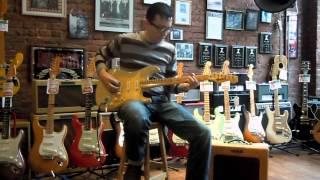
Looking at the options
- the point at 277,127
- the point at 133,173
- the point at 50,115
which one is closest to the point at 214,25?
the point at 277,127

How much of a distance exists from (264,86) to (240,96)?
39 cm

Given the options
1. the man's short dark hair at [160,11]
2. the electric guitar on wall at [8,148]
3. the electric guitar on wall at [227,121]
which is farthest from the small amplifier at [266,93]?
the electric guitar on wall at [8,148]

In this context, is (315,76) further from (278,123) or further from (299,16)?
(278,123)

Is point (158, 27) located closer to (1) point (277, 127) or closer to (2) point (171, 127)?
(2) point (171, 127)

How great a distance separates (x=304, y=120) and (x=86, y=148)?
98.8 inches

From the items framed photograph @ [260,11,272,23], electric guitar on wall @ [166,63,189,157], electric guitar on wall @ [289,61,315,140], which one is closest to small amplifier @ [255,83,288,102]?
electric guitar on wall @ [289,61,315,140]

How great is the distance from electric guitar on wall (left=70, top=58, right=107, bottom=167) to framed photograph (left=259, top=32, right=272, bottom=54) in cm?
251

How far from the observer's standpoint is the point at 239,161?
→ 94.3 inches

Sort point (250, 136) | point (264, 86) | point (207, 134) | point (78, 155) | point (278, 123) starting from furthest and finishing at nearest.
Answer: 1. point (264, 86)
2. point (278, 123)
3. point (250, 136)
4. point (78, 155)
5. point (207, 134)

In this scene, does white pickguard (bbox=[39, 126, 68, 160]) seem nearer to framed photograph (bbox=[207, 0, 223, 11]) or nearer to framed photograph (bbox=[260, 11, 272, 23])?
framed photograph (bbox=[207, 0, 223, 11])

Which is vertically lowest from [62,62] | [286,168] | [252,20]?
[286,168]

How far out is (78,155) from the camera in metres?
3.18

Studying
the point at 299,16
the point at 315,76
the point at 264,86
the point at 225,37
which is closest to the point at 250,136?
the point at 264,86

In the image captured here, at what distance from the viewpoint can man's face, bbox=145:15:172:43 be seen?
2.38 m
